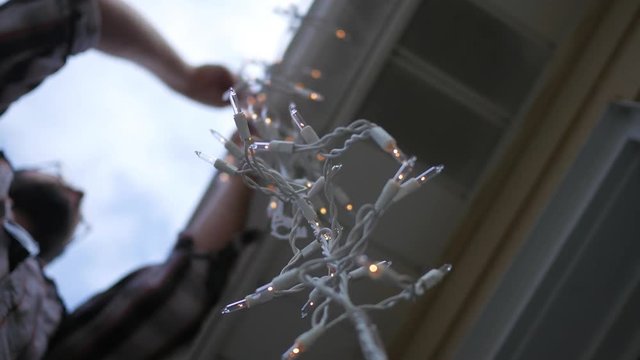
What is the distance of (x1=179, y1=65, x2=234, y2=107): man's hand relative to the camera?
2162 mm

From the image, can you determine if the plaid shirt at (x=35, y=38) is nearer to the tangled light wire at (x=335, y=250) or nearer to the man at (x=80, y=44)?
the man at (x=80, y=44)

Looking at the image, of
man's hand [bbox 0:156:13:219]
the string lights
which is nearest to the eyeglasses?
man's hand [bbox 0:156:13:219]

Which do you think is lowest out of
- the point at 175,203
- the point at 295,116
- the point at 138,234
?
the point at 138,234

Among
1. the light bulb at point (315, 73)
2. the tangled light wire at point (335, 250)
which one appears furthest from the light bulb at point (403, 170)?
the light bulb at point (315, 73)

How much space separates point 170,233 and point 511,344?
1.19 m

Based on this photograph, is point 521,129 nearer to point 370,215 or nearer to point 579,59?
point 579,59

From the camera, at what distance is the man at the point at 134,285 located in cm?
197

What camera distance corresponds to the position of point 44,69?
1.83m

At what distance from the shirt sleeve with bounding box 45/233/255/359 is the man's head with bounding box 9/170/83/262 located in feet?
0.67

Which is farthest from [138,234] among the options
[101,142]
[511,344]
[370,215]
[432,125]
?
[370,215]

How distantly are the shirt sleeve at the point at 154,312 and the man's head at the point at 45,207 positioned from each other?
0.20 metres

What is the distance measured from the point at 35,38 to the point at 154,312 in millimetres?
757

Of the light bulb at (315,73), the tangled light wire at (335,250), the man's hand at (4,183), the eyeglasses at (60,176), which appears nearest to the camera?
the tangled light wire at (335,250)

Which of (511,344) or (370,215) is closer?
(370,215)
